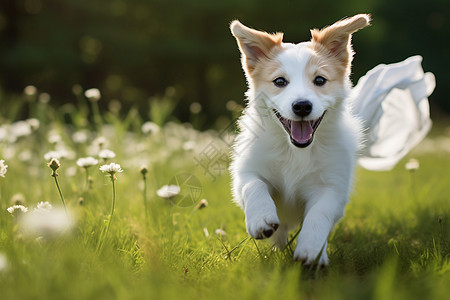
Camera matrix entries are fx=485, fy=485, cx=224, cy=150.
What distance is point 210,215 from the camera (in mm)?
3719

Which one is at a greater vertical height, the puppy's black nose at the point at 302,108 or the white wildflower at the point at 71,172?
the puppy's black nose at the point at 302,108

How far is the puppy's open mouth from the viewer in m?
2.47

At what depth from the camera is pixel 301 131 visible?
2.53 metres

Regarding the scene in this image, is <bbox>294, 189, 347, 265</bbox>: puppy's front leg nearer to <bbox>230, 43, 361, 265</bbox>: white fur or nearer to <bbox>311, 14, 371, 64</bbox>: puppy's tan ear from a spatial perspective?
<bbox>230, 43, 361, 265</bbox>: white fur

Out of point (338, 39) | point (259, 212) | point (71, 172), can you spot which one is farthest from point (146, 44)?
point (259, 212)

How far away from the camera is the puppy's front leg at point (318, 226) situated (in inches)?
84.5

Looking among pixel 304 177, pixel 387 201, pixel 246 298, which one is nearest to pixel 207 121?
pixel 387 201

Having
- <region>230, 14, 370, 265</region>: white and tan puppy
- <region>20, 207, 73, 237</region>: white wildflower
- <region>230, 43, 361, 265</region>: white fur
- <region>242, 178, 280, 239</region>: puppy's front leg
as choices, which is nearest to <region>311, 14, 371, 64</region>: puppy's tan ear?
<region>230, 14, 370, 265</region>: white and tan puppy

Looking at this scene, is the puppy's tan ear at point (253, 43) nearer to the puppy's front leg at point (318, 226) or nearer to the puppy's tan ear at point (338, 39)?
the puppy's tan ear at point (338, 39)

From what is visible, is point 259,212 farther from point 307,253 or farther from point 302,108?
point 302,108

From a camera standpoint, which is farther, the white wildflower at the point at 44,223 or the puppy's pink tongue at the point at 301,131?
the puppy's pink tongue at the point at 301,131

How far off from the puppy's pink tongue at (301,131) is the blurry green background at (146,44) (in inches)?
379

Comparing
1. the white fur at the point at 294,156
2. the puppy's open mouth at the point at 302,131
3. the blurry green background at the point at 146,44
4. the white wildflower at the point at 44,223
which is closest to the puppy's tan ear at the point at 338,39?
the white fur at the point at 294,156

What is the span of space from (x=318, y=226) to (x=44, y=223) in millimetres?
1196
